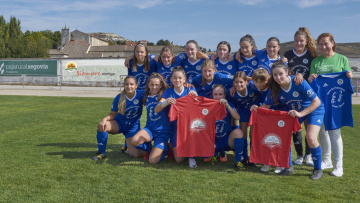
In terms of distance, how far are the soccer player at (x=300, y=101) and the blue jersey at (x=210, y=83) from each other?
741 millimetres

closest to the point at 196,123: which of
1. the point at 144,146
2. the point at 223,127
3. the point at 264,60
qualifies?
the point at 223,127

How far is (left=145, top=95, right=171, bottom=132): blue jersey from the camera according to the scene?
16.2ft

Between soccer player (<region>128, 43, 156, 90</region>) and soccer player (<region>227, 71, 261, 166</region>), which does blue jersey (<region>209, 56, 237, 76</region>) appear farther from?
soccer player (<region>128, 43, 156, 90</region>)

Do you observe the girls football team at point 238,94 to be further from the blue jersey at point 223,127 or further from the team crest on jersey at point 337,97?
the team crest on jersey at point 337,97

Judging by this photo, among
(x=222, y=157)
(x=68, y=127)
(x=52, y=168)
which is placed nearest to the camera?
(x=52, y=168)

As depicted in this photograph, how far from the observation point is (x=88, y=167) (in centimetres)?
446

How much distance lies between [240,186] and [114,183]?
1546 millimetres

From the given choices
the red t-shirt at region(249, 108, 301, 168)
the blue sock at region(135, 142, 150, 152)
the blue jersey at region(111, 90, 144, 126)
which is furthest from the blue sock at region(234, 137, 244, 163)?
the blue jersey at region(111, 90, 144, 126)

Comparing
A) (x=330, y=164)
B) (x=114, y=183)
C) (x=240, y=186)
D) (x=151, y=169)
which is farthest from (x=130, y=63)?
(x=330, y=164)

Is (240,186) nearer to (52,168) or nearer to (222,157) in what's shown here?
(222,157)

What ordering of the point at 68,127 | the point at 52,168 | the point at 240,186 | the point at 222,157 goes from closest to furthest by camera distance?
1. the point at 240,186
2. the point at 52,168
3. the point at 222,157
4. the point at 68,127

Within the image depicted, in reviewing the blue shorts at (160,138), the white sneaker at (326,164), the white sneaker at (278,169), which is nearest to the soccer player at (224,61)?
the blue shorts at (160,138)

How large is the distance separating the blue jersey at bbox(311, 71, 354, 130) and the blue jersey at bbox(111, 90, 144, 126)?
9.06 ft

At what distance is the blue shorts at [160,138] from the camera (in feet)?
15.8
